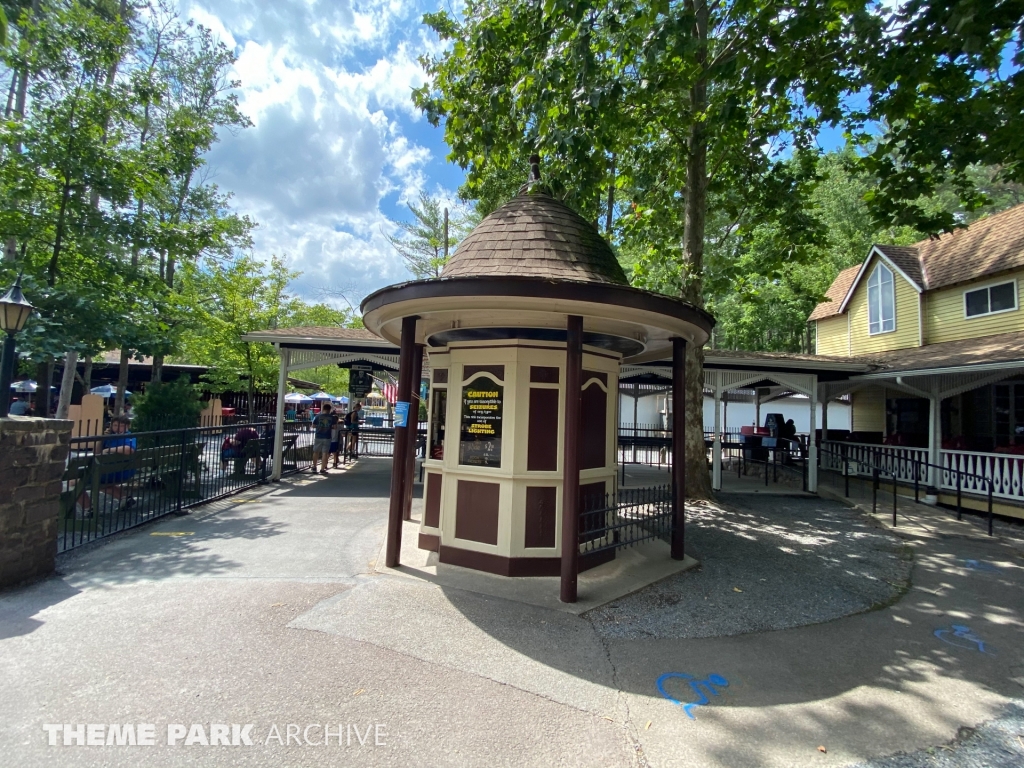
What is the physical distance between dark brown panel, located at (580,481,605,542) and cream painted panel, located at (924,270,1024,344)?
13139 millimetres

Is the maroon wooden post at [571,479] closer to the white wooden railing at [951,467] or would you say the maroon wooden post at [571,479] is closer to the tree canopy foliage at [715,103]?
the tree canopy foliage at [715,103]

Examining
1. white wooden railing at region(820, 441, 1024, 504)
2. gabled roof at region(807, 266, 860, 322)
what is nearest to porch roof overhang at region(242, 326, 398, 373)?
white wooden railing at region(820, 441, 1024, 504)

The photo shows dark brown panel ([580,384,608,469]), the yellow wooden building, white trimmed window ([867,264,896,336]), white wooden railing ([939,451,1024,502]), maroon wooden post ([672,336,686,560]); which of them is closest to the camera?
dark brown panel ([580,384,608,469])

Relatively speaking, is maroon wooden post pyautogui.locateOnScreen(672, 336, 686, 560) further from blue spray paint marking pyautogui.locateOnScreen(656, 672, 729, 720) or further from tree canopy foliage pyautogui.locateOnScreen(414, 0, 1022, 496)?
tree canopy foliage pyautogui.locateOnScreen(414, 0, 1022, 496)

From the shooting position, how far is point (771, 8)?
24.5 ft

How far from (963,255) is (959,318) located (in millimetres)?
2062

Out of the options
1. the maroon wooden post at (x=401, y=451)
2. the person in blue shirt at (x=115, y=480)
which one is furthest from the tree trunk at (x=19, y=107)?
the maroon wooden post at (x=401, y=451)

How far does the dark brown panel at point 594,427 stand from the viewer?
589cm

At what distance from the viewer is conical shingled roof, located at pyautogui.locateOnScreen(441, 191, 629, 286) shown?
5.39 meters

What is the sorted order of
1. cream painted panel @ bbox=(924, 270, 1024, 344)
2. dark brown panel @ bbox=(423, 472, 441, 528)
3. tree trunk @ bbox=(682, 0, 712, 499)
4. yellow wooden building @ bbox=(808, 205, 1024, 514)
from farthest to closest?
cream painted panel @ bbox=(924, 270, 1024, 344) < yellow wooden building @ bbox=(808, 205, 1024, 514) < tree trunk @ bbox=(682, 0, 712, 499) < dark brown panel @ bbox=(423, 472, 441, 528)

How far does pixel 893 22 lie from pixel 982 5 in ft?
5.42

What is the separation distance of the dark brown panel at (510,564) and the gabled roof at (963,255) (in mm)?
12784

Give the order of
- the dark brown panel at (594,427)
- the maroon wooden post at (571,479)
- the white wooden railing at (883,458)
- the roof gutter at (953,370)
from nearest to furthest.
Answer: the maroon wooden post at (571,479) < the dark brown panel at (594,427) < the roof gutter at (953,370) < the white wooden railing at (883,458)

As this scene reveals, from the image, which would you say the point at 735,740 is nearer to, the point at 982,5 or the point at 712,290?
the point at 982,5
